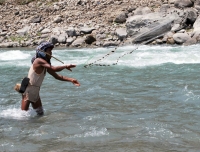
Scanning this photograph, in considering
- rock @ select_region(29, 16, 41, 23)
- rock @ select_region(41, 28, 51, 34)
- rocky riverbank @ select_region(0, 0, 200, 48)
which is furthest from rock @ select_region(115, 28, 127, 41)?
rock @ select_region(29, 16, 41, 23)

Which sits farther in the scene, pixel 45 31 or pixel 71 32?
pixel 45 31

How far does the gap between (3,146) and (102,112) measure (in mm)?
2570

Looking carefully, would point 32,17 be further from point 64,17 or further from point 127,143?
point 127,143

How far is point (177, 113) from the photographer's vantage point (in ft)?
24.5

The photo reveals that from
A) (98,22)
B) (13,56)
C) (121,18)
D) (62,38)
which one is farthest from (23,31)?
(13,56)

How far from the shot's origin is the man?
6914 mm

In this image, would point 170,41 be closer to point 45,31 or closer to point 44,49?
point 45,31

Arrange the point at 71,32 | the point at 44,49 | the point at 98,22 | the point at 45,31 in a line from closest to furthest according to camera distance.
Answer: the point at 44,49 < the point at 71,32 < the point at 45,31 < the point at 98,22

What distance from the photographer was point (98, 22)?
30.8 m

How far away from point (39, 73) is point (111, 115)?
166cm

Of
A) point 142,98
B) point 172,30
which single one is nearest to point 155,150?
point 142,98

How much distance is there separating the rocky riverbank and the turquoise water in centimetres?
951

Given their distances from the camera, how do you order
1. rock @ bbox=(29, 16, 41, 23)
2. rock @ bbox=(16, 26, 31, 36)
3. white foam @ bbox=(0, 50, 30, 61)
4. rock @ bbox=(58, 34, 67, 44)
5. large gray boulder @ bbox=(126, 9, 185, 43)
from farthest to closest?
rock @ bbox=(29, 16, 41, 23), rock @ bbox=(16, 26, 31, 36), rock @ bbox=(58, 34, 67, 44), large gray boulder @ bbox=(126, 9, 185, 43), white foam @ bbox=(0, 50, 30, 61)

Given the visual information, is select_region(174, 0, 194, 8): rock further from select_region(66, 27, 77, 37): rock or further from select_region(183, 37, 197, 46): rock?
select_region(66, 27, 77, 37): rock
